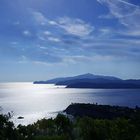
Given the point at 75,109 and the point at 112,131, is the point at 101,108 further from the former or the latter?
the point at 112,131

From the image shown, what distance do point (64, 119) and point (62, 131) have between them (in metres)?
2.70

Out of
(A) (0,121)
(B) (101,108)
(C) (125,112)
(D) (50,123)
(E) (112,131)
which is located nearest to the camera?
(A) (0,121)

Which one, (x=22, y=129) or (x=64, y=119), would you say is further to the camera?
(x=64, y=119)

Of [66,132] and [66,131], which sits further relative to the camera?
[66,131]

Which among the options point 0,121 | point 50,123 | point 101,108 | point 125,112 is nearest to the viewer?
point 0,121

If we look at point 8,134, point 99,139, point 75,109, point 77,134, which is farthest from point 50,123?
point 75,109

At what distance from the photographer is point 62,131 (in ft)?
176

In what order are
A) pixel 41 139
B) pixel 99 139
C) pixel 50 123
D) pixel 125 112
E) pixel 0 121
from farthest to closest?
pixel 125 112
pixel 50 123
pixel 99 139
pixel 41 139
pixel 0 121

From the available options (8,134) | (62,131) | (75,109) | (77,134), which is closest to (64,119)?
(62,131)

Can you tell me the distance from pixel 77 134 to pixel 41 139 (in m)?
A: 8.51

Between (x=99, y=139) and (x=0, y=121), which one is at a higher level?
(x=0, y=121)

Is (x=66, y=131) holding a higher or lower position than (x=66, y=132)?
higher

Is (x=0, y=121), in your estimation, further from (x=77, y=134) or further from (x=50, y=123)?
(x=50, y=123)

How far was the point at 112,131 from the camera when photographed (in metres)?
49.9
